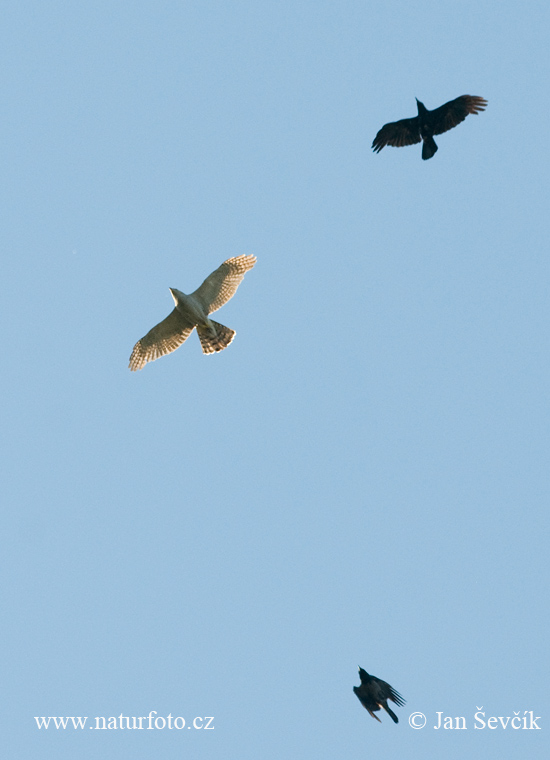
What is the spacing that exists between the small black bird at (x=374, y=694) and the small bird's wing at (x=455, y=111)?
1063 centimetres

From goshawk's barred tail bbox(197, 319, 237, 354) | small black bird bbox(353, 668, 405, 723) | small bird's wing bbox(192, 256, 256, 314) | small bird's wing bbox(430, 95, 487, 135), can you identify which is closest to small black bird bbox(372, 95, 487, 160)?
small bird's wing bbox(430, 95, 487, 135)

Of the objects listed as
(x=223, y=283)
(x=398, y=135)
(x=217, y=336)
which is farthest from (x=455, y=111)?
(x=217, y=336)

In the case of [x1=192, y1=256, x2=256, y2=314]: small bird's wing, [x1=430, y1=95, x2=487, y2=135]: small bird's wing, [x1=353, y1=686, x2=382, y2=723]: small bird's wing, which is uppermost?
[x1=430, y1=95, x2=487, y2=135]: small bird's wing

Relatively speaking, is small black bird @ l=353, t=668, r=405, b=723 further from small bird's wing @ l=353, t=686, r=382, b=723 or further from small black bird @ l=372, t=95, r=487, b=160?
small black bird @ l=372, t=95, r=487, b=160

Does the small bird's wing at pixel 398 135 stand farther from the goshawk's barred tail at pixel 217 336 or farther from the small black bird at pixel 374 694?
the small black bird at pixel 374 694

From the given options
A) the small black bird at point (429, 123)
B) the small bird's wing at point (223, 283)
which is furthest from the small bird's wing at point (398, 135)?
the small bird's wing at point (223, 283)

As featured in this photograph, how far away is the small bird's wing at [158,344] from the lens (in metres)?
21.7

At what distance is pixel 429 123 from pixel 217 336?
19.6ft

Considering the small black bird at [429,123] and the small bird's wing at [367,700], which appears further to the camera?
the small black bird at [429,123]

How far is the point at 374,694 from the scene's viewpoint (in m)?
19.0

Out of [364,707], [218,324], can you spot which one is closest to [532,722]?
[364,707]

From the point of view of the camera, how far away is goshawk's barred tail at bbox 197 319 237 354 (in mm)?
21625

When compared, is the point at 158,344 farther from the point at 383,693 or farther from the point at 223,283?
the point at 383,693

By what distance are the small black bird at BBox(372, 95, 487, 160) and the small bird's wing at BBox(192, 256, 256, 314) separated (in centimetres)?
381
